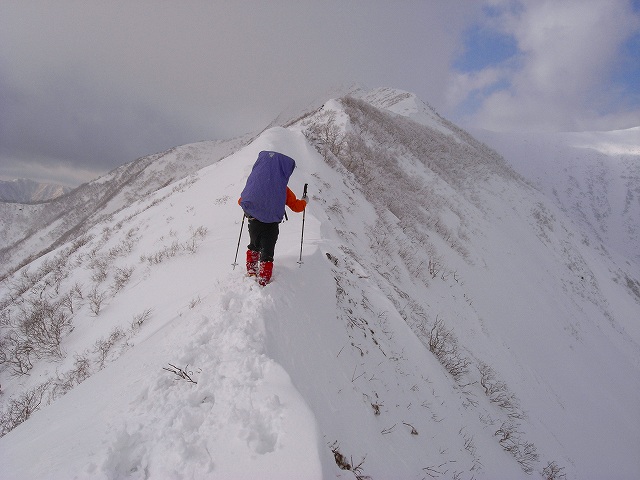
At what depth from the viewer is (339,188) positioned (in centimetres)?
1325

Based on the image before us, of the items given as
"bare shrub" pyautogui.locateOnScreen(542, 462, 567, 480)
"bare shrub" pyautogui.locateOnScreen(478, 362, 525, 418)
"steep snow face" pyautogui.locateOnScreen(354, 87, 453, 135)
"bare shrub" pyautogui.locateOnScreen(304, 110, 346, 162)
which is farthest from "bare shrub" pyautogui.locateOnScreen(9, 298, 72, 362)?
"steep snow face" pyautogui.locateOnScreen(354, 87, 453, 135)

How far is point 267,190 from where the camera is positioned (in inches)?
183

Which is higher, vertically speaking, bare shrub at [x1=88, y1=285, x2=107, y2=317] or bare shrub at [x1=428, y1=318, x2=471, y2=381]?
bare shrub at [x1=88, y1=285, x2=107, y2=317]

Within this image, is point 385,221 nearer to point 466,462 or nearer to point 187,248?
point 187,248

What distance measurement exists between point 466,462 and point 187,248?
8.09 meters

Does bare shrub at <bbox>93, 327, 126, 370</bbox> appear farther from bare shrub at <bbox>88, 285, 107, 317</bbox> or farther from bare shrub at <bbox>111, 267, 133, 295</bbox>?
bare shrub at <bbox>111, 267, 133, 295</bbox>

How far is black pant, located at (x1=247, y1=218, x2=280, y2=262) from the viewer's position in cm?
479

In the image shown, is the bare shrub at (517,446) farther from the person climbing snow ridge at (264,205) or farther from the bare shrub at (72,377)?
the bare shrub at (72,377)

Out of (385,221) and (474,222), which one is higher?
(474,222)

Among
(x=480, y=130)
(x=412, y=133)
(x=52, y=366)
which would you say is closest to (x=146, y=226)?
(x=52, y=366)

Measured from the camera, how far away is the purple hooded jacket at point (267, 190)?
4.62 meters

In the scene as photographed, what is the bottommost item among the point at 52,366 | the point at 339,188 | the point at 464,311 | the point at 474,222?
the point at 52,366

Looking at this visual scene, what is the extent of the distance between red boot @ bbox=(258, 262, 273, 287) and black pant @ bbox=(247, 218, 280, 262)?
0.13m

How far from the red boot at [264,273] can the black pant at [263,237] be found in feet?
0.42
